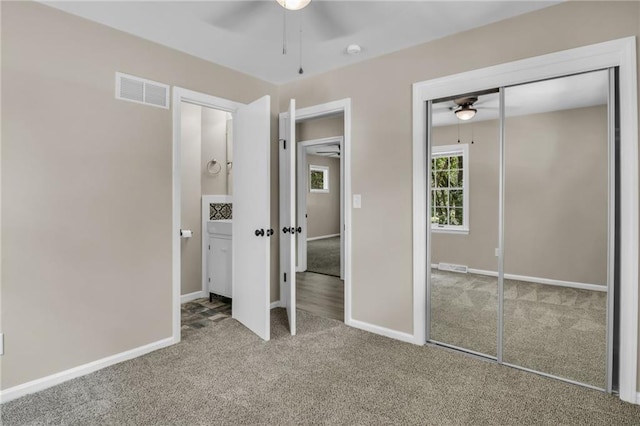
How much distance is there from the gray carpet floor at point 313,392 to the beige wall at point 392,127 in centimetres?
51

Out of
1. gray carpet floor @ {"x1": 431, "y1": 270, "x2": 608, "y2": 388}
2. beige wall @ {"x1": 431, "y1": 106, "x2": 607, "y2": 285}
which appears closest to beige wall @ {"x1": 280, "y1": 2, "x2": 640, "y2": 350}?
gray carpet floor @ {"x1": 431, "y1": 270, "x2": 608, "y2": 388}

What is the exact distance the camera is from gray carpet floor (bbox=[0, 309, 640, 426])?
1921 mm

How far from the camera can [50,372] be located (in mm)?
2279

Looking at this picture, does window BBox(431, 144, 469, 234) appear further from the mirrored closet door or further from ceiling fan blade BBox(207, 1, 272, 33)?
ceiling fan blade BBox(207, 1, 272, 33)

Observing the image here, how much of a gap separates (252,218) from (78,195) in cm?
132

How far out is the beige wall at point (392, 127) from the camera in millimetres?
2471

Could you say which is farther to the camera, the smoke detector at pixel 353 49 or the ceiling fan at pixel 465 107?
the smoke detector at pixel 353 49

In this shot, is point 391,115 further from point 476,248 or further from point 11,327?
point 11,327

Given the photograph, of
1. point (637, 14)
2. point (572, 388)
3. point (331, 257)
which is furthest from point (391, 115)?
point (331, 257)

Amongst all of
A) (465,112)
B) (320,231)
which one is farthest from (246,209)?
(320,231)

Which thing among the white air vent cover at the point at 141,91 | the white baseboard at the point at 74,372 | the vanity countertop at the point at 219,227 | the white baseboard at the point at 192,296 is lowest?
the white baseboard at the point at 74,372

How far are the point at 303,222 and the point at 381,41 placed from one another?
3356 mm

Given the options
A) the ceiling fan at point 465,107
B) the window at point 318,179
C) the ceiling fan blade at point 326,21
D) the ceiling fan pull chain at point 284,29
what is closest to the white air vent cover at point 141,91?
the ceiling fan pull chain at point 284,29

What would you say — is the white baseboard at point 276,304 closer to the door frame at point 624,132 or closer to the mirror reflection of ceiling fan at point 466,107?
the mirror reflection of ceiling fan at point 466,107
